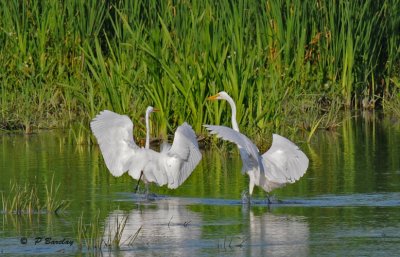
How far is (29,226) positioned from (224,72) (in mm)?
4739

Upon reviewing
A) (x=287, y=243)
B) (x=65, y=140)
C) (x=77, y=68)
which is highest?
(x=77, y=68)

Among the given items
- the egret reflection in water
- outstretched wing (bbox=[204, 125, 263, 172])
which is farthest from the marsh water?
outstretched wing (bbox=[204, 125, 263, 172])

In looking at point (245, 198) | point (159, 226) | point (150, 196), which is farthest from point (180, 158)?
point (159, 226)

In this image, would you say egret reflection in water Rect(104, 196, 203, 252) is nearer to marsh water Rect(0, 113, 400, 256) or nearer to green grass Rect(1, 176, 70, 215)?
marsh water Rect(0, 113, 400, 256)

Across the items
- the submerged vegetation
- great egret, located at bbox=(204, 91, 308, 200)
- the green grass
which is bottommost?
the green grass

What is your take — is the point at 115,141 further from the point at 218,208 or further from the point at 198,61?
the point at 198,61

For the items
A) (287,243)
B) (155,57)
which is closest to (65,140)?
(155,57)

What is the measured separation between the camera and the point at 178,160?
10.8 m

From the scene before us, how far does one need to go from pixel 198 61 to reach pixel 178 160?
2.90 m

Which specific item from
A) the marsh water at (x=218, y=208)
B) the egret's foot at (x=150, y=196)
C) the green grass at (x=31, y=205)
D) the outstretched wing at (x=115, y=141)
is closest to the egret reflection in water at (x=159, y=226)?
the marsh water at (x=218, y=208)

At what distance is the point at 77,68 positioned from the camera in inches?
659

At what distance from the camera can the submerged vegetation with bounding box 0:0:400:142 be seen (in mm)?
13562

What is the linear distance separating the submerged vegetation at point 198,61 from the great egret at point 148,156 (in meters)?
2.16

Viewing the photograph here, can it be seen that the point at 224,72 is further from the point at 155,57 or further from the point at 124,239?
the point at 124,239
